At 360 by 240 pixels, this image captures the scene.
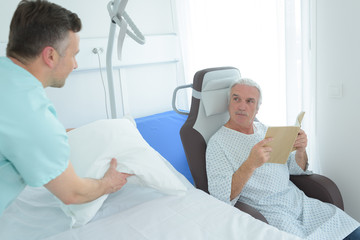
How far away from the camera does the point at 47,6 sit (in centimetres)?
91

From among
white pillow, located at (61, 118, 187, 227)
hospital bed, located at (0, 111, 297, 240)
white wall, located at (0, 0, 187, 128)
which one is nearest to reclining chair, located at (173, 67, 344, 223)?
hospital bed, located at (0, 111, 297, 240)

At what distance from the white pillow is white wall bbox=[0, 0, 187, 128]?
3.84ft

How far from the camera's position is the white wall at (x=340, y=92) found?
4.94ft

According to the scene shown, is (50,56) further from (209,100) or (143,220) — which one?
(209,100)

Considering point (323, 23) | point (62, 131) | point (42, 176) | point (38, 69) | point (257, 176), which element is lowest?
point (257, 176)

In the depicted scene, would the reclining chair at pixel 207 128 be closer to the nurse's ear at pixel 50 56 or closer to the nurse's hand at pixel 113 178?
the nurse's hand at pixel 113 178

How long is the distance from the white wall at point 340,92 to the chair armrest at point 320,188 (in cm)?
21

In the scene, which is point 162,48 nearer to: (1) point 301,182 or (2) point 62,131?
(1) point 301,182

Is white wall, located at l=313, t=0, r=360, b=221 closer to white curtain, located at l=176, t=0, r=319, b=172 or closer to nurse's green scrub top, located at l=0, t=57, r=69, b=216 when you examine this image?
white curtain, located at l=176, t=0, r=319, b=172

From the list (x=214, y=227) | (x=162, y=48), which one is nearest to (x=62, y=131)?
(x=214, y=227)

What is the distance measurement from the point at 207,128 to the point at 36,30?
978 millimetres

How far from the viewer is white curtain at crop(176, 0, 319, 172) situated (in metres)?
1.71

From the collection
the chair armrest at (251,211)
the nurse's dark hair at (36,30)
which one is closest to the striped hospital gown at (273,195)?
the chair armrest at (251,211)

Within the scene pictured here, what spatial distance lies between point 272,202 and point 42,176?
105cm
